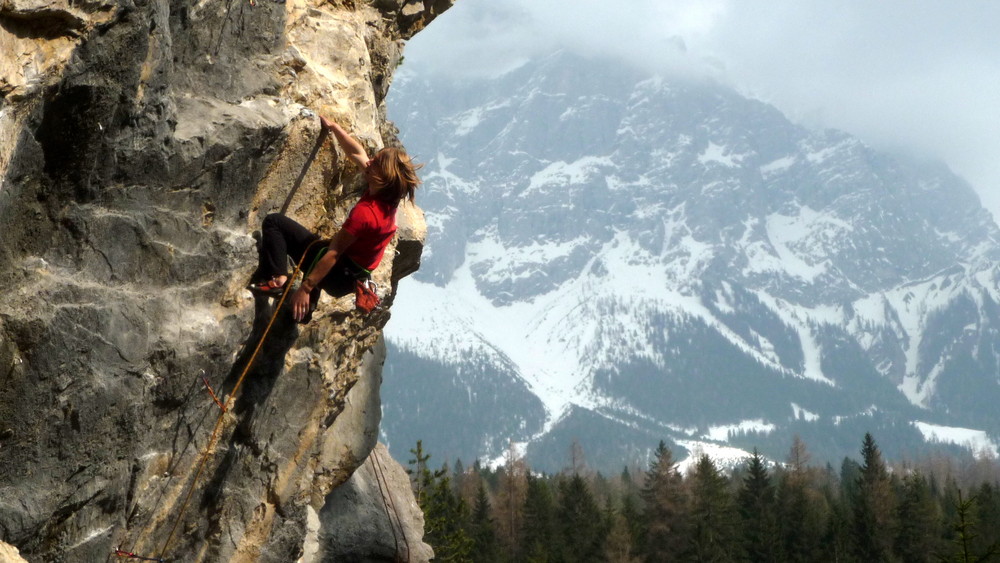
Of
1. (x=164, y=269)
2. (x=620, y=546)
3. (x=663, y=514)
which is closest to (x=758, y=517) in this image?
(x=663, y=514)

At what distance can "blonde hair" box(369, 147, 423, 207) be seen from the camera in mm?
10547

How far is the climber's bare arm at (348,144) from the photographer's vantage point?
1165cm

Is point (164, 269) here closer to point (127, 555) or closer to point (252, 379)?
point (252, 379)

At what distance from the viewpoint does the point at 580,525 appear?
77.6 m

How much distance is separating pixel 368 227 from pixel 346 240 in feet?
0.87

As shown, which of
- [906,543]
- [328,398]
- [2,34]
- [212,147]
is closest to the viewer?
[2,34]

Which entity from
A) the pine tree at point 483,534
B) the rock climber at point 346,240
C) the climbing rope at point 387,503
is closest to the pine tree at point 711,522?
the pine tree at point 483,534

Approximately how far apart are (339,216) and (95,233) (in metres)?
3.75

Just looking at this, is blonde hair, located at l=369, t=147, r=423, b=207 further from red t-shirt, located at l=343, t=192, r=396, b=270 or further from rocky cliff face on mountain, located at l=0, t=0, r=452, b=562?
rocky cliff face on mountain, located at l=0, t=0, r=452, b=562

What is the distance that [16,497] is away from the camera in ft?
29.3

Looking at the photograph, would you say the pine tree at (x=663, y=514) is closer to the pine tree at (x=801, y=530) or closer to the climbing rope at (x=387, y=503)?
the pine tree at (x=801, y=530)

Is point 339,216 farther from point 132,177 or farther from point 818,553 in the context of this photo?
point 818,553

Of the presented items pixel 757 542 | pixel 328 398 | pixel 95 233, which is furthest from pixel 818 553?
Answer: pixel 95 233

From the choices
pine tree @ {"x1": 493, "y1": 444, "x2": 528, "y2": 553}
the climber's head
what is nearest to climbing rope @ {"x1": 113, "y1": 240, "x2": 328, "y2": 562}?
the climber's head
